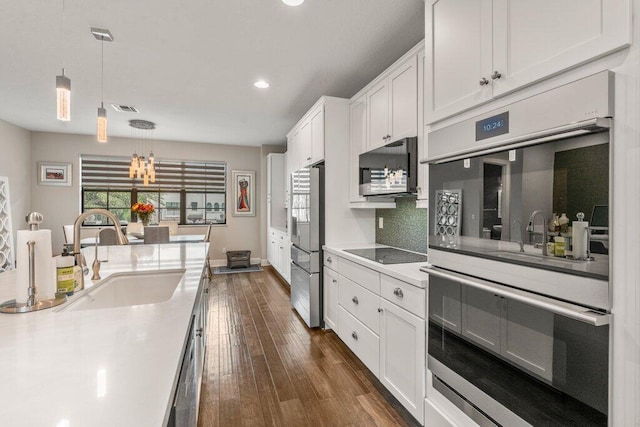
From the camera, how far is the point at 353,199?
3154 mm

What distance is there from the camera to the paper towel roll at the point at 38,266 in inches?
44.0

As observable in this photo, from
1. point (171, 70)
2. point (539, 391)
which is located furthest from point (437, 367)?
point (171, 70)

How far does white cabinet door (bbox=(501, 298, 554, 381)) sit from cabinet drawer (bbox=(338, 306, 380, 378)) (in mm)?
1074

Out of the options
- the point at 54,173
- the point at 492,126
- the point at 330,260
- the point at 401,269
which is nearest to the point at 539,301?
the point at 492,126

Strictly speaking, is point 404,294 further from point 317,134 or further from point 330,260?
point 317,134

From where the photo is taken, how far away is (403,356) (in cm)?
188

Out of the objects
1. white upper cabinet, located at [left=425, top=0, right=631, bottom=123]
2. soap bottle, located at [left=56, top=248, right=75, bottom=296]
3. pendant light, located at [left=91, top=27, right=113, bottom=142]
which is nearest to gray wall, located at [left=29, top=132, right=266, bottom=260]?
pendant light, located at [left=91, top=27, right=113, bottom=142]

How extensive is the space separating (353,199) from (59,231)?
5.67 meters

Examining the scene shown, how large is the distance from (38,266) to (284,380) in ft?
5.63

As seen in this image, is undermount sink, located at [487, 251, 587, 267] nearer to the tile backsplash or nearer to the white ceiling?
the tile backsplash

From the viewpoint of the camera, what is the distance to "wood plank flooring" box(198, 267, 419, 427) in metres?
1.91

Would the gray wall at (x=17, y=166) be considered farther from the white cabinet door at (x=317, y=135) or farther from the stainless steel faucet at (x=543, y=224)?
the stainless steel faucet at (x=543, y=224)

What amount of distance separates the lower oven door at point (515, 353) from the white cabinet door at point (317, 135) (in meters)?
2.00

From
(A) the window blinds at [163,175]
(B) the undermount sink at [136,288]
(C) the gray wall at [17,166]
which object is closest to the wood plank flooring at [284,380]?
(B) the undermount sink at [136,288]
